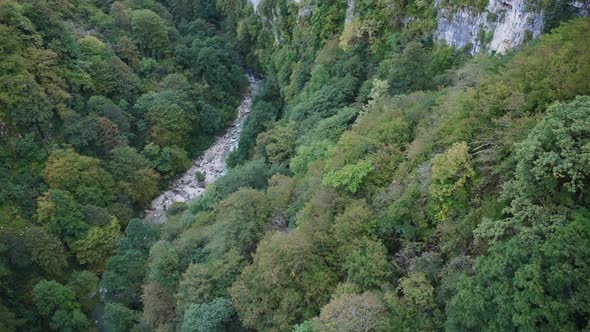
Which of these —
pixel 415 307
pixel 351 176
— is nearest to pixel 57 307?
pixel 351 176

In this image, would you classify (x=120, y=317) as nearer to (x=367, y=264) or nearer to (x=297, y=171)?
(x=297, y=171)

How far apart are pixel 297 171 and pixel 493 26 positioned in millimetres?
15440

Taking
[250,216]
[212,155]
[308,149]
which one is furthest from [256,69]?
[250,216]

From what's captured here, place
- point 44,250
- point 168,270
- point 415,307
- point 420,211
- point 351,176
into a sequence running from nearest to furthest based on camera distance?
point 415,307, point 420,211, point 351,176, point 168,270, point 44,250

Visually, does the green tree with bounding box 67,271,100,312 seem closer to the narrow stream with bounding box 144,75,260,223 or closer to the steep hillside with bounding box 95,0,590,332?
the steep hillside with bounding box 95,0,590,332

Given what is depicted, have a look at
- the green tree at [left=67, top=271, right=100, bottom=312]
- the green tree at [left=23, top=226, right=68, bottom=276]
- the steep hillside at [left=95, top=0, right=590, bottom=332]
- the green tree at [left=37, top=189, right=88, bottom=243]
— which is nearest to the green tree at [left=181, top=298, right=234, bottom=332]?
the steep hillside at [left=95, top=0, right=590, bottom=332]

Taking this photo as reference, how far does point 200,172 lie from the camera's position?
49125mm

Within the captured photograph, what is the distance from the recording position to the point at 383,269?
19.3 meters

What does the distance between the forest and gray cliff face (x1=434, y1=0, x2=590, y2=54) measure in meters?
0.62

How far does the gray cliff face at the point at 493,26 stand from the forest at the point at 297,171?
617 mm

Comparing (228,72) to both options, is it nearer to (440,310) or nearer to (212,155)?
(212,155)

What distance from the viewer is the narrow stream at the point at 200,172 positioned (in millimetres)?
45750

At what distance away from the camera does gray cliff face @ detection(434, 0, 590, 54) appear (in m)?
28.7

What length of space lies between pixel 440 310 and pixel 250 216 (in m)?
12.4
